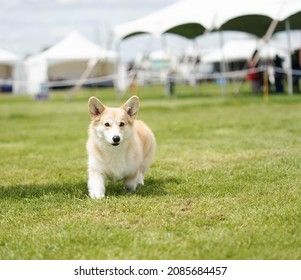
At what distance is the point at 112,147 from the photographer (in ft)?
17.8

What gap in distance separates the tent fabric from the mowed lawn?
9956 mm

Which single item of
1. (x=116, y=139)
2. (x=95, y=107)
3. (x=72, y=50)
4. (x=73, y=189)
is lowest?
(x=73, y=189)

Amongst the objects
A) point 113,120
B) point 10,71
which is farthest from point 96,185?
point 10,71

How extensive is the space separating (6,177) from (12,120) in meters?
8.45

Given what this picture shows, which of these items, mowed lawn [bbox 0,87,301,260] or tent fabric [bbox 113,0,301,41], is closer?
mowed lawn [bbox 0,87,301,260]

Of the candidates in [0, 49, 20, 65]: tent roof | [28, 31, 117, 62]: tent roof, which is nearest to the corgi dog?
[0, 49, 20, 65]: tent roof

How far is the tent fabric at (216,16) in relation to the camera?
19047 mm

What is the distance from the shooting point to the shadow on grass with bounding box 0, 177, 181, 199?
18.0 feet

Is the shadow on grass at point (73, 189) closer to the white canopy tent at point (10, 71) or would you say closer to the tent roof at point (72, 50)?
the white canopy tent at point (10, 71)

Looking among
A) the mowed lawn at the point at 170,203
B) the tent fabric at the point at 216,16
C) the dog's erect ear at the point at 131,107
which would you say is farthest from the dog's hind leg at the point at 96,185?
the tent fabric at the point at 216,16

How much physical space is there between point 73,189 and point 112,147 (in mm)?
639

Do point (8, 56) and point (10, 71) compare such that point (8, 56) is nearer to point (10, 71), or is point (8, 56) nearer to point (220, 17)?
point (220, 17)

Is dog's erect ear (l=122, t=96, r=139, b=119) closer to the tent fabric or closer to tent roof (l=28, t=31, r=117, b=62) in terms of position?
the tent fabric

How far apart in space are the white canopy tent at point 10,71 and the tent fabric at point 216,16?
6894 millimetres
